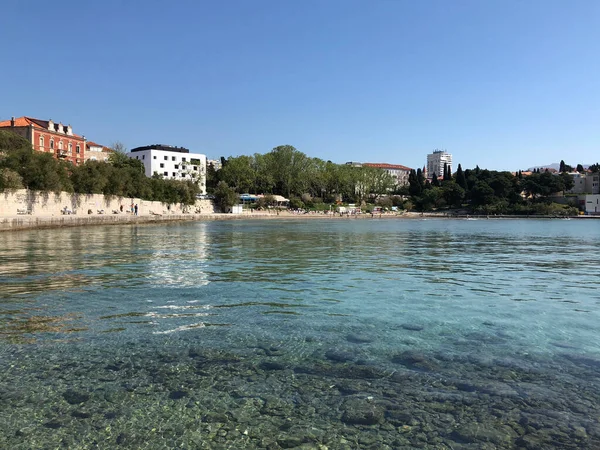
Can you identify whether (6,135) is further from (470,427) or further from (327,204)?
(327,204)

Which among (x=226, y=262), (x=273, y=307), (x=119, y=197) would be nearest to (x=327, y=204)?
(x=119, y=197)

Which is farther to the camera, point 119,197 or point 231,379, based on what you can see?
point 119,197

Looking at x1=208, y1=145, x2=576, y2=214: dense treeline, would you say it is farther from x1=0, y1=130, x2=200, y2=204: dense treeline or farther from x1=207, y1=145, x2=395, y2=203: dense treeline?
x1=0, y1=130, x2=200, y2=204: dense treeline

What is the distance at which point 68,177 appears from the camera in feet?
163

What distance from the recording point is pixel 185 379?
17.1ft

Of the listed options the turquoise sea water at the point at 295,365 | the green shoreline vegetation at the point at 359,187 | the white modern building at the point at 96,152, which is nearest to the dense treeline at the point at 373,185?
the green shoreline vegetation at the point at 359,187

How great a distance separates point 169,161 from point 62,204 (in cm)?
6736

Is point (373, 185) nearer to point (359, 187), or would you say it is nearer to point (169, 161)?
point (359, 187)

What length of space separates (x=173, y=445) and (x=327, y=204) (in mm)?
118852

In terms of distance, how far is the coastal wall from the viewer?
39781mm

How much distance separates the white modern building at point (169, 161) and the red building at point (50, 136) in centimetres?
2868

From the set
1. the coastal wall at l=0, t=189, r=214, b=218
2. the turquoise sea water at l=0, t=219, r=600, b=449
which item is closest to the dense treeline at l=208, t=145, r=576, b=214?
the coastal wall at l=0, t=189, r=214, b=218

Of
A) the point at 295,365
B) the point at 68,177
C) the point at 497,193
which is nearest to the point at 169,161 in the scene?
the point at 68,177

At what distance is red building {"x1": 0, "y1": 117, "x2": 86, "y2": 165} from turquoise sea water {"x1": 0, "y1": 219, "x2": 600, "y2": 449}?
63373mm
